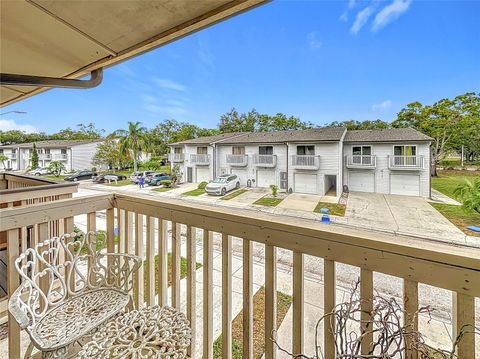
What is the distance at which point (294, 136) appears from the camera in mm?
2158

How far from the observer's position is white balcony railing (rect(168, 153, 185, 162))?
98.9 inches

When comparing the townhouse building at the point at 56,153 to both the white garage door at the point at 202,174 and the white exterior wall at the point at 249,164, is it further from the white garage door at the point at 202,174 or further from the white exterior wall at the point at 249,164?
the white exterior wall at the point at 249,164

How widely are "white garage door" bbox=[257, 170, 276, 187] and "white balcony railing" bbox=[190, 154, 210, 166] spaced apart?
1.83 ft

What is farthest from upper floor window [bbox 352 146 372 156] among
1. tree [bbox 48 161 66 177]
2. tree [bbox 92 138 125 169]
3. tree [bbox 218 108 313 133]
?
tree [bbox 48 161 66 177]

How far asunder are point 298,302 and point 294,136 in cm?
158

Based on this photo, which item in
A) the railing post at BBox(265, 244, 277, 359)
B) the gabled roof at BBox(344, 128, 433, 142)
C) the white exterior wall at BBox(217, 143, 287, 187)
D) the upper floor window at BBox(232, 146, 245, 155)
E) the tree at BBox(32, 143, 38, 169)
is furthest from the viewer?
the tree at BBox(32, 143, 38, 169)

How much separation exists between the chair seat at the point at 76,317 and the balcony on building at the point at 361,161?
1.65m

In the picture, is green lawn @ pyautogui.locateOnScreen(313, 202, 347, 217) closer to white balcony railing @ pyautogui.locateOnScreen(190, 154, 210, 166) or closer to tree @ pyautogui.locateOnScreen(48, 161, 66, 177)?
white balcony railing @ pyautogui.locateOnScreen(190, 154, 210, 166)

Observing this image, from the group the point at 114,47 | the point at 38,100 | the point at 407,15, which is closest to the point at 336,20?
the point at 407,15

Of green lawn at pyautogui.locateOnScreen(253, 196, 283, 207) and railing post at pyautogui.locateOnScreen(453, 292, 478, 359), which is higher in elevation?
green lawn at pyautogui.locateOnScreen(253, 196, 283, 207)

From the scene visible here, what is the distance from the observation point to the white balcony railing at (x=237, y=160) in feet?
8.35

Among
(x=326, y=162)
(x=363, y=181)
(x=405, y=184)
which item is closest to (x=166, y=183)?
(x=326, y=162)

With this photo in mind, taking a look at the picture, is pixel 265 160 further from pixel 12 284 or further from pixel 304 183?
pixel 12 284

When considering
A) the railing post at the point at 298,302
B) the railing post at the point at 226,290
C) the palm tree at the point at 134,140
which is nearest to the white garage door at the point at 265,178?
the palm tree at the point at 134,140
